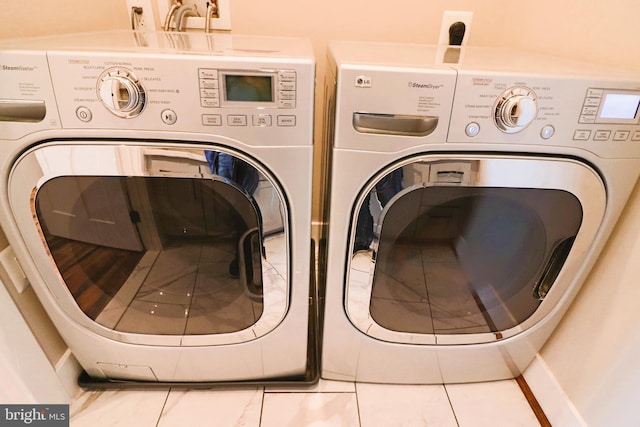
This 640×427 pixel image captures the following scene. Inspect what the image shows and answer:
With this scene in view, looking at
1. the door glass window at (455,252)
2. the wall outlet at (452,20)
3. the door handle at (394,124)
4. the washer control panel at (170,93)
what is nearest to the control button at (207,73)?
the washer control panel at (170,93)

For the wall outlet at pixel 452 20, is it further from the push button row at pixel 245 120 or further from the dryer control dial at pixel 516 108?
the push button row at pixel 245 120

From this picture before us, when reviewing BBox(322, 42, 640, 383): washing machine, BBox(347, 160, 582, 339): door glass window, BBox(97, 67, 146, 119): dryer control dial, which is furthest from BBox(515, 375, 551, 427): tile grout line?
BBox(97, 67, 146, 119): dryer control dial

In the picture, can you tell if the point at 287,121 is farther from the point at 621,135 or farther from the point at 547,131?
the point at 621,135

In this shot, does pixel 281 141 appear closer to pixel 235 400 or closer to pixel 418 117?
pixel 418 117

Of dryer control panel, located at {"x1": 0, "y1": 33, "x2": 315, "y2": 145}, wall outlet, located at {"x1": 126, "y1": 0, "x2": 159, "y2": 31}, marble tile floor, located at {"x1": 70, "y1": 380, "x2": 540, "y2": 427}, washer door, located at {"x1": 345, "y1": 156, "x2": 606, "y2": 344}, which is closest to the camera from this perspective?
dryer control panel, located at {"x1": 0, "y1": 33, "x2": 315, "y2": 145}

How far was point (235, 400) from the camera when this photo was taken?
3.13ft

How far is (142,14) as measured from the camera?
1.14 metres

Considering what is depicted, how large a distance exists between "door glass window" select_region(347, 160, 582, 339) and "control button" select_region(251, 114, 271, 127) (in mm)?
232

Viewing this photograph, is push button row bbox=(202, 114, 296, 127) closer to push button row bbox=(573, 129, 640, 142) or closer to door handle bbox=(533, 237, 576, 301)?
push button row bbox=(573, 129, 640, 142)

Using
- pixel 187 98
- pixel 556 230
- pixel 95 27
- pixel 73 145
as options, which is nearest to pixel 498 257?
pixel 556 230

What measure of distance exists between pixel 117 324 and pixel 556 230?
1.01m

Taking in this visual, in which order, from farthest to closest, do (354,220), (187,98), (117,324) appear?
(117,324) < (354,220) < (187,98)

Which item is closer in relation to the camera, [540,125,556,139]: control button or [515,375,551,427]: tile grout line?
[540,125,556,139]: control button

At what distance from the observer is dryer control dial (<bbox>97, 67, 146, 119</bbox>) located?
1.83 feet
